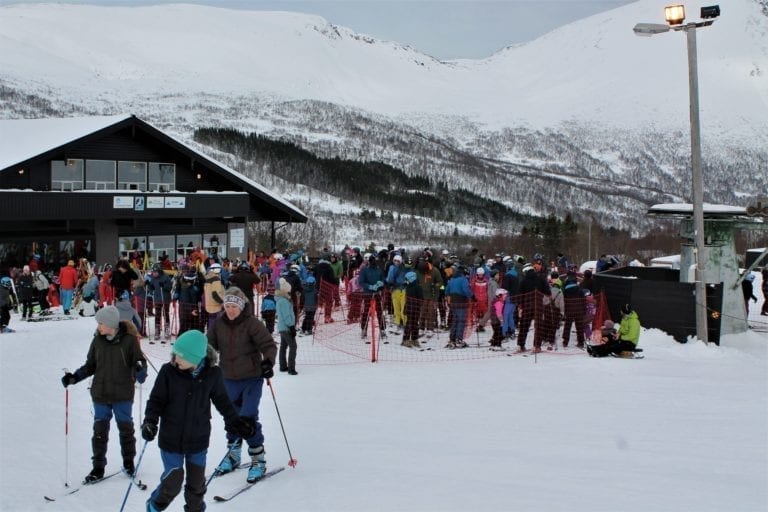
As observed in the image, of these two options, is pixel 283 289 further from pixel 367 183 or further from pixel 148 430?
pixel 367 183

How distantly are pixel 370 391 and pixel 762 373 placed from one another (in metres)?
6.15

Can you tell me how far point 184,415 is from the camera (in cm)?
565

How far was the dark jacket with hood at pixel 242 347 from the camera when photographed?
274 inches

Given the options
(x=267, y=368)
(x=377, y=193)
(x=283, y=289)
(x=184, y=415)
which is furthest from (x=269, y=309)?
(x=377, y=193)

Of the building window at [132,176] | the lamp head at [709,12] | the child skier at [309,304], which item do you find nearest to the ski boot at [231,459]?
the child skier at [309,304]

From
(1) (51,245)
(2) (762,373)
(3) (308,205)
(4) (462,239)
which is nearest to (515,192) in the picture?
(3) (308,205)

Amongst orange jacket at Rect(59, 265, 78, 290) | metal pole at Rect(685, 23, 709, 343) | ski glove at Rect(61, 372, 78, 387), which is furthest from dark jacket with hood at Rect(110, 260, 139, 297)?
metal pole at Rect(685, 23, 709, 343)

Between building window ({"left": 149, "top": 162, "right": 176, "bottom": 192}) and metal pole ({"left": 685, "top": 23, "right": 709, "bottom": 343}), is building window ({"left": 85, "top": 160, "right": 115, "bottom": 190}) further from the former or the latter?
metal pole ({"left": 685, "top": 23, "right": 709, "bottom": 343})

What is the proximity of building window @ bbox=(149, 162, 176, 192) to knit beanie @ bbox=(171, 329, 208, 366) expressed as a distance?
26371mm

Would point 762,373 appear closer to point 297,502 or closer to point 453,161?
point 297,502

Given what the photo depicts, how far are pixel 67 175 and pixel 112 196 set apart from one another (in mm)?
1925

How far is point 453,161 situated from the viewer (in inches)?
7805

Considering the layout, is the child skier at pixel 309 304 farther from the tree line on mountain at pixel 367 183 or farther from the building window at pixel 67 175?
the tree line on mountain at pixel 367 183

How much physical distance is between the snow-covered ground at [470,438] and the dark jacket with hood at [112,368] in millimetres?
794
